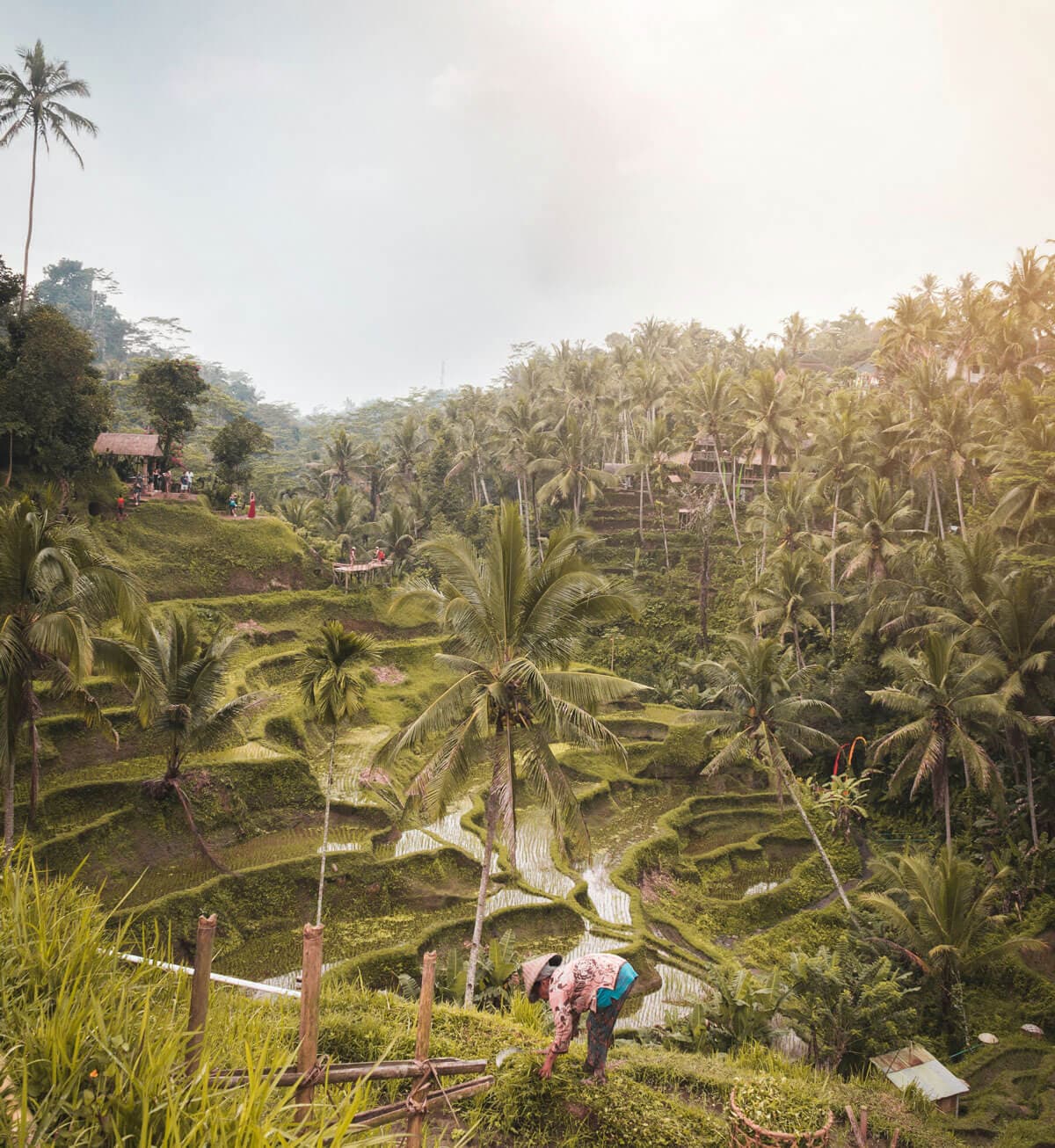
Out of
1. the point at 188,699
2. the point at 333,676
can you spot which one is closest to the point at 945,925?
the point at 333,676

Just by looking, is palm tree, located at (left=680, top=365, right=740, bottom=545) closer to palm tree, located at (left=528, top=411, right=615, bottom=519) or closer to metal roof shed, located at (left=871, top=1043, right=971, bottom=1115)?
palm tree, located at (left=528, top=411, right=615, bottom=519)

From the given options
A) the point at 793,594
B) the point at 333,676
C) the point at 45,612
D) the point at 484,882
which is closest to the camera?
the point at 45,612

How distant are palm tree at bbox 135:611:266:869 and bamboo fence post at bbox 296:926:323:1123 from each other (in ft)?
34.2

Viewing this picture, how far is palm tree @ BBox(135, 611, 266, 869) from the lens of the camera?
1298 centimetres

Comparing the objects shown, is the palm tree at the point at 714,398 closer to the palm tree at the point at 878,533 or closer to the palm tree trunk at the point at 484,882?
the palm tree at the point at 878,533

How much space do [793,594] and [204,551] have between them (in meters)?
17.5

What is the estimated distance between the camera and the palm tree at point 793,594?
2286 centimetres

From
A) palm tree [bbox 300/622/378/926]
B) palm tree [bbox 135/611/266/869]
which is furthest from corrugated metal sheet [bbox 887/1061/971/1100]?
palm tree [bbox 135/611/266/869]

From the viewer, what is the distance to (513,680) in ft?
31.5

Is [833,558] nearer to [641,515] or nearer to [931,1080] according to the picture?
[641,515]

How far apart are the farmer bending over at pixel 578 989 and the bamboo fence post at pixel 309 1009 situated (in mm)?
1738

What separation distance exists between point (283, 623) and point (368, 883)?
10117mm

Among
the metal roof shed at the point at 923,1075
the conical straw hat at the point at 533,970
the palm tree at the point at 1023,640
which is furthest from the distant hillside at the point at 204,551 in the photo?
the palm tree at the point at 1023,640

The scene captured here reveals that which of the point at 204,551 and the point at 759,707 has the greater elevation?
the point at 204,551
